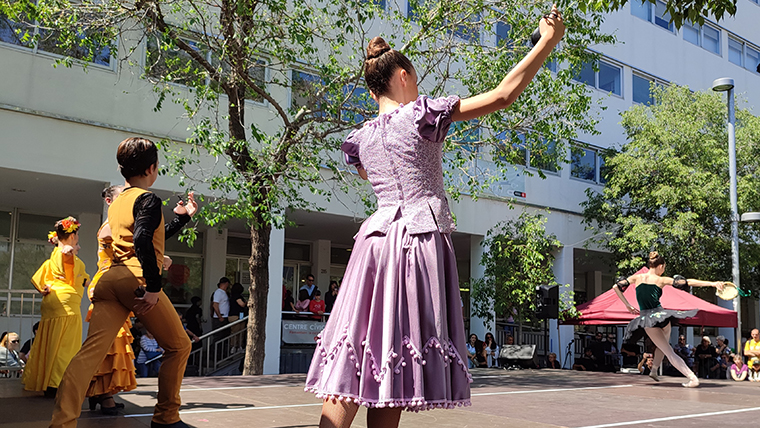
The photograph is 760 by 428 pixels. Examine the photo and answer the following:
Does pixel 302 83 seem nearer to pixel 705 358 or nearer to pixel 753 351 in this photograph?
pixel 753 351

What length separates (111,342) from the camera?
3.96m

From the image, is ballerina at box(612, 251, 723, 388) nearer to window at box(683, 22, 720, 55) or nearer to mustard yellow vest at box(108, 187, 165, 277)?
mustard yellow vest at box(108, 187, 165, 277)

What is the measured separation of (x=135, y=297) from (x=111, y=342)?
0.98ft

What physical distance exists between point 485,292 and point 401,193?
15723mm

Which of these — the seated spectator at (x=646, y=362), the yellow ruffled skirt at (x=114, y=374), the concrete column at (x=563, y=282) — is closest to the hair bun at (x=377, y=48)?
the yellow ruffled skirt at (x=114, y=374)

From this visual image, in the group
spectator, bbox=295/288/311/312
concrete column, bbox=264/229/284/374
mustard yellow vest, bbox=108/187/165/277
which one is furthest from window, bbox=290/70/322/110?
mustard yellow vest, bbox=108/187/165/277

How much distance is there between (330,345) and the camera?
2441 millimetres

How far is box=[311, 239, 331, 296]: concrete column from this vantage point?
21.8m

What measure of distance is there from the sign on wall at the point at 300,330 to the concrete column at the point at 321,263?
592 centimetres

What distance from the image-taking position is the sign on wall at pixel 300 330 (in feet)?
50.7

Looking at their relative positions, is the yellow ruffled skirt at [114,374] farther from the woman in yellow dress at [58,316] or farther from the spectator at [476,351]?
the spectator at [476,351]

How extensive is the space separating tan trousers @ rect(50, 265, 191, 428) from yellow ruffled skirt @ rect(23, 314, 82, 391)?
8.37ft

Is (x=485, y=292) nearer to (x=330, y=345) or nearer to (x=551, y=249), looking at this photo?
(x=551, y=249)

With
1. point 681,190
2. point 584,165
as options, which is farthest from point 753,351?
point 584,165
